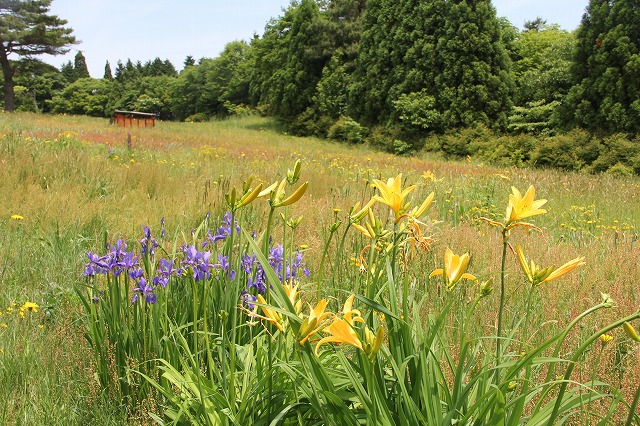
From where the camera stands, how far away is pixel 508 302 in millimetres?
2615

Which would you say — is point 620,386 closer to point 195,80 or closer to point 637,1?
point 637,1

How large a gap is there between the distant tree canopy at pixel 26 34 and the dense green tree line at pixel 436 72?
0.71 meters

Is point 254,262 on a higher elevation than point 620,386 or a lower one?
higher

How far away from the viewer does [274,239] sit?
9.14ft

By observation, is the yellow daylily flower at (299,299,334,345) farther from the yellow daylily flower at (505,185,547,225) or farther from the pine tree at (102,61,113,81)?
the pine tree at (102,61,113,81)

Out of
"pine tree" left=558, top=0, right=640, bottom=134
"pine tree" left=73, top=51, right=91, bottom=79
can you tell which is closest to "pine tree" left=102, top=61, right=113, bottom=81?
"pine tree" left=73, top=51, right=91, bottom=79

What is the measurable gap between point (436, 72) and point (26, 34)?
23090 millimetres

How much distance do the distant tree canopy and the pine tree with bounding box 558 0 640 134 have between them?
89.3 ft

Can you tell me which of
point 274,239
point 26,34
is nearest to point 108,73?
point 26,34

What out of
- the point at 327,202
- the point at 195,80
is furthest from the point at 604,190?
the point at 195,80

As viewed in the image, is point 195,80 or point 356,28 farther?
point 195,80

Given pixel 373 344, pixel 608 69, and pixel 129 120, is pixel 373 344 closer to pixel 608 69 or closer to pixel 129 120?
pixel 608 69

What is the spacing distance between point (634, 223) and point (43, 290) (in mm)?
5616

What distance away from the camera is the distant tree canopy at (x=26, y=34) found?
89.4 feet
